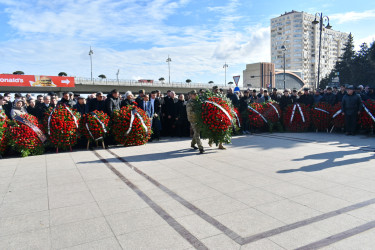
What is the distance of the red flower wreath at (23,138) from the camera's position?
8414mm

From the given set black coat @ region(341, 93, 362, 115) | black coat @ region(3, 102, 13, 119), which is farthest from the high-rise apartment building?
black coat @ region(3, 102, 13, 119)

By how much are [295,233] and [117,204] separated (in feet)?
8.58

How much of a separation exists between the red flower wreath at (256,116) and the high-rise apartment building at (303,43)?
138m

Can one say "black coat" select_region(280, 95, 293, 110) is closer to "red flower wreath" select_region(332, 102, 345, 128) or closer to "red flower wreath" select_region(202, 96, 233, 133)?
"red flower wreath" select_region(332, 102, 345, 128)

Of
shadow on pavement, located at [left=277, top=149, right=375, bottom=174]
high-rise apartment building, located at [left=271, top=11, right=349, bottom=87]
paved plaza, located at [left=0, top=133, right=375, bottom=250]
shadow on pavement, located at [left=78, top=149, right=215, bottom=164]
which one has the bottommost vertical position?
shadow on pavement, located at [left=78, top=149, right=215, bottom=164]

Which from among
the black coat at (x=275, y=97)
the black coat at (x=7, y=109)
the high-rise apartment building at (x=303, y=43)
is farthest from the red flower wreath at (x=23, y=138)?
the high-rise apartment building at (x=303, y=43)

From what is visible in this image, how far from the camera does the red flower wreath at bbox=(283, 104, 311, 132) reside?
13.3 metres

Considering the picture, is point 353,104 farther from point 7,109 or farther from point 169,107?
point 7,109

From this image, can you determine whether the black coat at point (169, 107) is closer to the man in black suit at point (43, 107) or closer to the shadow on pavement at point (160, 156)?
the shadow on pavement at point (160, 156)

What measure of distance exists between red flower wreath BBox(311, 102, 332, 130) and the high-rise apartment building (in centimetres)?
13754

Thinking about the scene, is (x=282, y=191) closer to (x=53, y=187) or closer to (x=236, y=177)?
(x=236, y=177)

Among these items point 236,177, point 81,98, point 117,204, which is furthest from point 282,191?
point 81,98

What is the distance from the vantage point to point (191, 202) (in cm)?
455

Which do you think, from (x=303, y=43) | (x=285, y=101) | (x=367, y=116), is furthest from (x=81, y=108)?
(x=303, y=43)
